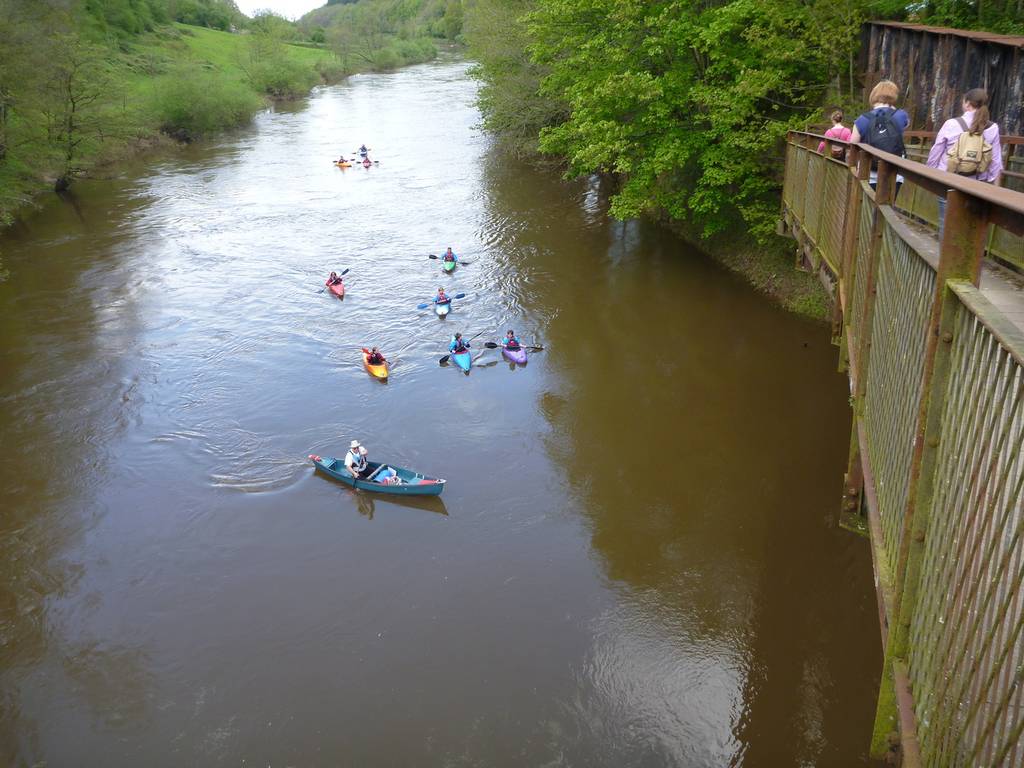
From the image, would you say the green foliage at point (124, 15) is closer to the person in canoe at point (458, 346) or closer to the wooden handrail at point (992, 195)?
the person in canoe at point (458, 346)

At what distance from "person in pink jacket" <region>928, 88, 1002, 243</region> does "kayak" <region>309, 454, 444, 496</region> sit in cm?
938

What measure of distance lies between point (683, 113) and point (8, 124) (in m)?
30.9

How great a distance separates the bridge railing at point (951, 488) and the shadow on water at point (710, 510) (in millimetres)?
5866

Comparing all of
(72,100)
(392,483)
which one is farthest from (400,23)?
(392,483)

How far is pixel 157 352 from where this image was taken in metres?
20.7

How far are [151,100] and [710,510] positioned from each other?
47.8m

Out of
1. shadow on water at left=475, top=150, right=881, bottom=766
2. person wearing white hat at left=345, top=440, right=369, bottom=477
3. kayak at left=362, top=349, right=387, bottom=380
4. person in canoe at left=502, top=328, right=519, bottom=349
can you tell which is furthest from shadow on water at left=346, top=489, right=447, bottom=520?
person in canoe at left=502, top=328, right=519, bottom=349

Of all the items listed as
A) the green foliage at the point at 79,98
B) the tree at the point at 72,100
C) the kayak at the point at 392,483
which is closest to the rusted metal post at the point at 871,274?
the kayak at the point at 392,483

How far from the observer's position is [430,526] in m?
13.7

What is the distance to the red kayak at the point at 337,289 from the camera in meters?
23.8

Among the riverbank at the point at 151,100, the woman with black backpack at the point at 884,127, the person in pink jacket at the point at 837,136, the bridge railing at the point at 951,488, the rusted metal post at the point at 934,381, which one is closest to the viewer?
the bridge railing at the point at 951,488

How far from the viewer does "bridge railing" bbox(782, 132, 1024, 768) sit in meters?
2.51

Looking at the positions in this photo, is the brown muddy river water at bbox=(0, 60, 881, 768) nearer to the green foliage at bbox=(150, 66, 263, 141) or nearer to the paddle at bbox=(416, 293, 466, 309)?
the paddle at bbox=(416, 293, 466, 309)

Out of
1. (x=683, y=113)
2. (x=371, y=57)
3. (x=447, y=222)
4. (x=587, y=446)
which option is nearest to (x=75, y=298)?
(x=447, y=222)
